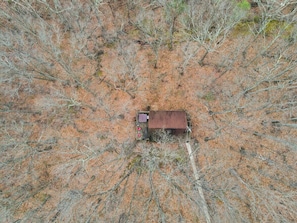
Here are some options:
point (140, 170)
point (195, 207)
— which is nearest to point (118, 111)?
point (140, 170)

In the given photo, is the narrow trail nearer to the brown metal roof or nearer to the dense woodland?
the dense woodland

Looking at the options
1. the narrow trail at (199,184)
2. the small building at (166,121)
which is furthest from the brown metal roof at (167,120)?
the narrow trail at (199,184)

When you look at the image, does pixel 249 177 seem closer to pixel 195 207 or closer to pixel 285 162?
pixel 285 162

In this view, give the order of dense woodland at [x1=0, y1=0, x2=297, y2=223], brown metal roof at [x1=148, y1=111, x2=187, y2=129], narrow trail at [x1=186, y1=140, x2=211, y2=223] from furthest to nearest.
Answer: dense woodland at [x1=0, y1=0, x2=297, y2=223], brown metal roof at [x1=148, y1=111, x2=187, y2=129], narrow trail at [x1=186, y1=140, x2=211, y2=223]

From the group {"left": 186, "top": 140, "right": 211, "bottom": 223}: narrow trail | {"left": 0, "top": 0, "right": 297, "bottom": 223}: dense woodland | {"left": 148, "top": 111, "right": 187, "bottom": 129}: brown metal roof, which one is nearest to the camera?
{"left": 186, "top": 140, "right": 211, "bottom": 223}: narrow trail

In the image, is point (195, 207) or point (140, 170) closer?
point (195, 207)

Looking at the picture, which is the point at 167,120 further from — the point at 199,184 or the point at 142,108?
the point at 199,184

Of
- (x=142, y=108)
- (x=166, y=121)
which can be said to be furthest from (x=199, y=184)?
(x=142, y=108)

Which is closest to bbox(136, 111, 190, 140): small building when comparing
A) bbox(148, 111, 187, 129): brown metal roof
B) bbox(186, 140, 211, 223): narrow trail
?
bbox(148, 111, 187, 129): brown metal roof
